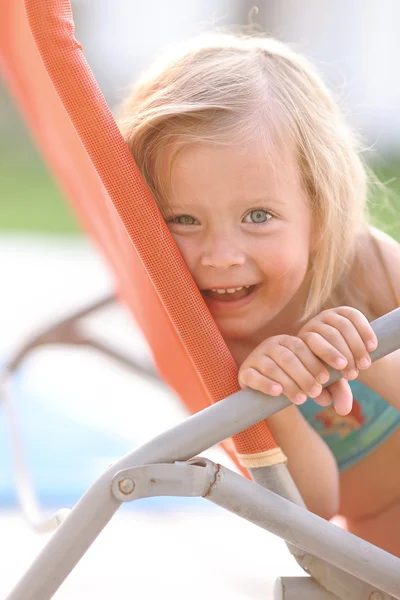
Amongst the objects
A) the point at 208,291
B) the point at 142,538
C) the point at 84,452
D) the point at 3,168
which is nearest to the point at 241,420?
the point at 208,291

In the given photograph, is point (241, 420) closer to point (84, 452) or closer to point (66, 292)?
point (84, 452)

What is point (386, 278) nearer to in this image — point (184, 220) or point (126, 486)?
point (184, 220)

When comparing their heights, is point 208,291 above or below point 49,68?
below

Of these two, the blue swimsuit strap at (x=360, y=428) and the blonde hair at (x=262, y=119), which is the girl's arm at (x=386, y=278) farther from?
the blue swimsuit strap at (x=360, y=428)

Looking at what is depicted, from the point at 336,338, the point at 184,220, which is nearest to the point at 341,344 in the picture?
the point at 336,338

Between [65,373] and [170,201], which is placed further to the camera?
[65,373]

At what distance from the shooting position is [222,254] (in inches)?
40.7

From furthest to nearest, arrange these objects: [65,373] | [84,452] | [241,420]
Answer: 1. [65,373]
2. [84,452]
3. [241,420]

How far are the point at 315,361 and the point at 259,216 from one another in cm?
25

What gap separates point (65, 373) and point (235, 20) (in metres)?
4.01

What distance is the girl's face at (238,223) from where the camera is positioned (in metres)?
1.03

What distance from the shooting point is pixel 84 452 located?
107 inches

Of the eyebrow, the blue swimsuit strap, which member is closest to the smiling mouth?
the eyebrow

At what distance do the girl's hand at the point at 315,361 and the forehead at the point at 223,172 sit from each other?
209 mm
